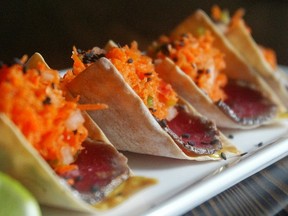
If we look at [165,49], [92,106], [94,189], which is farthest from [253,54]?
[94,189]

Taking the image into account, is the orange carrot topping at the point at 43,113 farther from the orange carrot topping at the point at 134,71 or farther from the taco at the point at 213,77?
the taco at the point at 213,77

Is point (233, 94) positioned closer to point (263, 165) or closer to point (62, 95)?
point (263, 165)

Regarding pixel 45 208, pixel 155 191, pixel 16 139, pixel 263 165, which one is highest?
pixel 16 139

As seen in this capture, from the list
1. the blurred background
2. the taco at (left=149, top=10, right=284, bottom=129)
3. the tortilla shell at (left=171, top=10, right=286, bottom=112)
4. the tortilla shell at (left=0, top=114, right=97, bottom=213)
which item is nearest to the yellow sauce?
the tortilla shell at (left=0, top=114, right=97, bottom=213)

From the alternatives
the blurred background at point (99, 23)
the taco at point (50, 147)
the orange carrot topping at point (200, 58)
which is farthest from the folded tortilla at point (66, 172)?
the blurred background at point (99, 23)

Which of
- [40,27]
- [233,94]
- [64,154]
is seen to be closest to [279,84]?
[233,94]

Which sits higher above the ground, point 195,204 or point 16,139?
point 16,139
